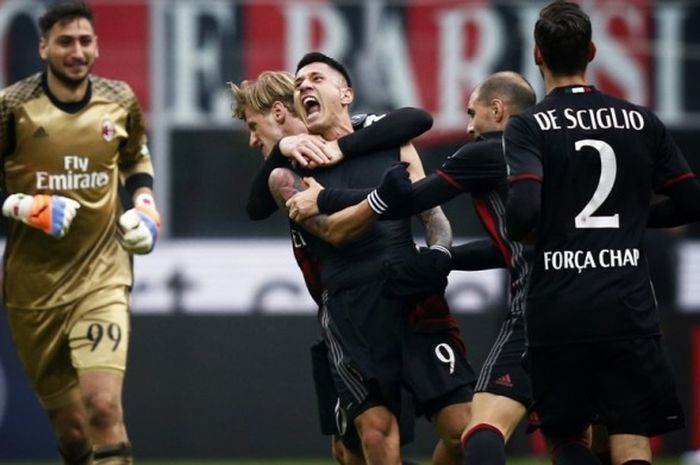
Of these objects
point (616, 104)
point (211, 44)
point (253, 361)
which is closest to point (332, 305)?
point (616, 104)

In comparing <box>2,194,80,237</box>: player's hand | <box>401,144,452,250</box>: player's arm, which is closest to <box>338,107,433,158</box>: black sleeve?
<box>401,144,452,250</box>: player's arm

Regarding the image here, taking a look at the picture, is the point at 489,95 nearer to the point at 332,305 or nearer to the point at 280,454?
the point at 332,305

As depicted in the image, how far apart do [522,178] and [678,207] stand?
0.73m

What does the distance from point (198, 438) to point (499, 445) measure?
580 cm

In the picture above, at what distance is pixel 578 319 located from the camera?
6719 mm

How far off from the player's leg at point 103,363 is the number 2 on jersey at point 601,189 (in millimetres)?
2705

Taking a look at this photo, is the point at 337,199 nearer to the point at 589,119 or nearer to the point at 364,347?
the point at 364,347

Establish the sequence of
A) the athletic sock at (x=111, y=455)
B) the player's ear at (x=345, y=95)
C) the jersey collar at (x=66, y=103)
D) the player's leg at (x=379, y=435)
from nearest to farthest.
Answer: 1. the player's leg at (x=379, y=435)
2. the player's ear at (x=345, y=95)
3. the athletic sock at (x=111, y=455)
4. the jersey collar at (x=66, y=103)

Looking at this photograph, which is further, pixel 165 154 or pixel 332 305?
pixel 165 154

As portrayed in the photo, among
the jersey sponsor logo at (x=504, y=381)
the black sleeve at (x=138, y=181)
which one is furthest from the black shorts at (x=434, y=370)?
the black sleeve at (x=138, y=181)

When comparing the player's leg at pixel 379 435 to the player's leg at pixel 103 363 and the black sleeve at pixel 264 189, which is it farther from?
the player's leg at pixel 103 363

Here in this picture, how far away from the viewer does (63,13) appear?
8797mm

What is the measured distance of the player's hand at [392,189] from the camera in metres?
7.30

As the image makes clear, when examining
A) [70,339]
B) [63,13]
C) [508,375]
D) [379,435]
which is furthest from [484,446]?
[63,13]
